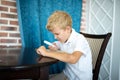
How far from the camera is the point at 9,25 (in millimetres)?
1769

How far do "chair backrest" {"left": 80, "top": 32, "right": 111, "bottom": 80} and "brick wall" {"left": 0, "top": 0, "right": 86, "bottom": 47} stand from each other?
0.69 m

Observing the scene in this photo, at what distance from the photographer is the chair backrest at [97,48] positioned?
141 cm

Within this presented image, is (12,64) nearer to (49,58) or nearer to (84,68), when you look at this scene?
(49,58)

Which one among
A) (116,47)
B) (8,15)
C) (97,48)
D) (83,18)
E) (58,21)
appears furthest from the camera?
(83,18)

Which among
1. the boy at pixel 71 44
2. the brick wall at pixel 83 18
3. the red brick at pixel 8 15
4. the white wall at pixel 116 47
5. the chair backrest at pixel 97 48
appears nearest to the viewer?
the boy at pixel 71 44

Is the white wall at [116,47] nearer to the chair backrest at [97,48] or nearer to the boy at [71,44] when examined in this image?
the chair backrest at [97,48]

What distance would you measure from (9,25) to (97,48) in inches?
32.9

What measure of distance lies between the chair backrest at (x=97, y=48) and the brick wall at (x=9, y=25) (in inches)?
27.2

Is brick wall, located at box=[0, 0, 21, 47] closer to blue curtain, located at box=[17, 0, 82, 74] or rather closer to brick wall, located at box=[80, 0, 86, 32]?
blue curtain, located at box=[17, 0, 82, 74]

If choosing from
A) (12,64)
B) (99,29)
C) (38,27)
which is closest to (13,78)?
(12,64)

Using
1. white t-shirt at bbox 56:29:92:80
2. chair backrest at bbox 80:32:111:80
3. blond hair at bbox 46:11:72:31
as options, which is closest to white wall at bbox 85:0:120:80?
chair backrest at bbox 80:32:111:80

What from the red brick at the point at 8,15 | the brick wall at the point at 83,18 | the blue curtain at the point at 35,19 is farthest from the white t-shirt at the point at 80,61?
the brick wall at the point at 83,18

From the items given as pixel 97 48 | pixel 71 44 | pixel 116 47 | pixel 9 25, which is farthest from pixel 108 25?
pixel 9 25

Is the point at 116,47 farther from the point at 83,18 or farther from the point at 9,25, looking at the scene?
the point at 9,25
